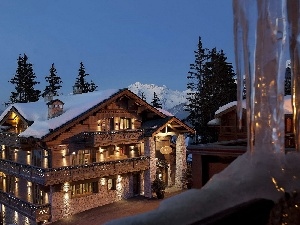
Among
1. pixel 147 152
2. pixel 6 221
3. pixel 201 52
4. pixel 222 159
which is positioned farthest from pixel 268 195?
pixel 201 52

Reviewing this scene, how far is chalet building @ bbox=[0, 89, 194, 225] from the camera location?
2320 centimetres

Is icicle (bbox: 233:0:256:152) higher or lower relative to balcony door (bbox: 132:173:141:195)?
higher

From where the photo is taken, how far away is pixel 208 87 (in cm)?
4312

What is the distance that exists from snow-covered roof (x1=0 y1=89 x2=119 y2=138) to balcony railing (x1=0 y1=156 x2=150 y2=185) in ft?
8.27

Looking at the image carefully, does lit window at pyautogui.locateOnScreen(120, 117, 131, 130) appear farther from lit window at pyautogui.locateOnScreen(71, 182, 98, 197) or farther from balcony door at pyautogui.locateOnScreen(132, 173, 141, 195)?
lit window at pyautogui.locateOnScreen(71, 182, 98, 197)

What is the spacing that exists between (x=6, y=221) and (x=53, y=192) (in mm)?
7181

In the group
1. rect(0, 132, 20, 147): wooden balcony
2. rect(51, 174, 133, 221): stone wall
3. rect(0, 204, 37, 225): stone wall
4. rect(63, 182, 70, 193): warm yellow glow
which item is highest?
rect(0, 132, 20, 147): wooden balcony

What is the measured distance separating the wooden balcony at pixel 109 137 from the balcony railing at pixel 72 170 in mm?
1432

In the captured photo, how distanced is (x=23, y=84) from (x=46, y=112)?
28669mm

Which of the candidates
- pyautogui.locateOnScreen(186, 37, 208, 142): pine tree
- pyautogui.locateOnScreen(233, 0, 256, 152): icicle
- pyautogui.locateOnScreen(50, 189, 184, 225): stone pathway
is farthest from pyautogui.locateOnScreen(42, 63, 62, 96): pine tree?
pyautogui.locateOnScreen(233, 0, 256, 152): icicle

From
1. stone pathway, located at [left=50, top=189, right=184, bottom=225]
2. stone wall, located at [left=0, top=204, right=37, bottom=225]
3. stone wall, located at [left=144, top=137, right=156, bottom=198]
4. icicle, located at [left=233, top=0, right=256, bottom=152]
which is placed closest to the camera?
→ icicle, located at [left=233, top=0, right=256, bottom=152]

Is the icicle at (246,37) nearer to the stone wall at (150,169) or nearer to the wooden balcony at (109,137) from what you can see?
the wooden balcony at (109,137)

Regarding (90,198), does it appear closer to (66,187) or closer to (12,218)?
(66,187)

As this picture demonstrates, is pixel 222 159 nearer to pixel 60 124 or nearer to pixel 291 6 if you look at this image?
pixel 291 6
